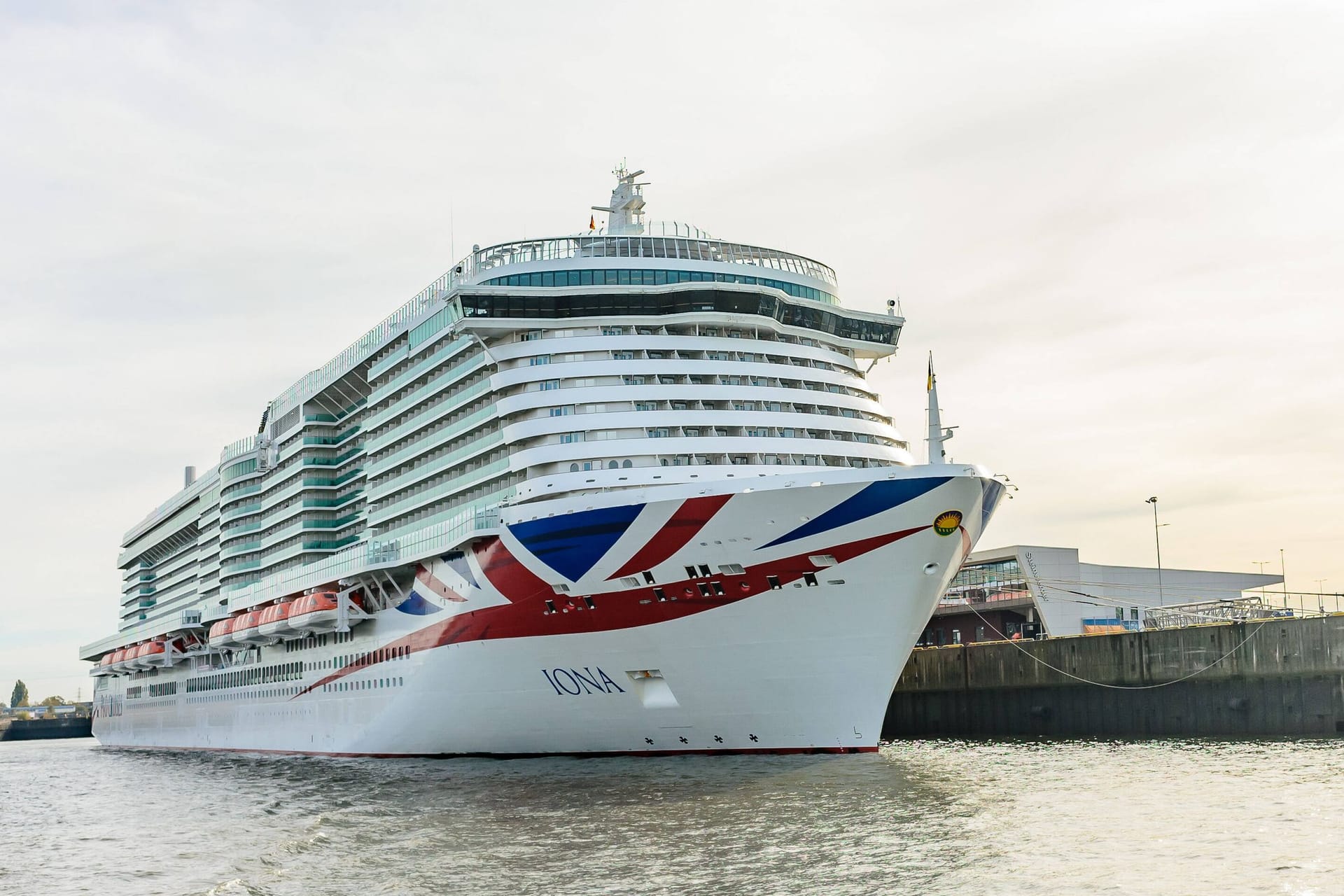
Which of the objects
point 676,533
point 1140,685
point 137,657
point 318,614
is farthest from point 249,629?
point 1140,685

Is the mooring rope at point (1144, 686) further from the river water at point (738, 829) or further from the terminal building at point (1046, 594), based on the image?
the terminal building at point (1046, 594)

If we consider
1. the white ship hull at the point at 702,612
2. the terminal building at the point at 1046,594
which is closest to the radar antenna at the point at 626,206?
the white ship hull at the point at 702,612

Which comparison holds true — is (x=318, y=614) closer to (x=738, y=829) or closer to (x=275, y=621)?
(x=275, y=621)

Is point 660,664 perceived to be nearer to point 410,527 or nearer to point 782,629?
point 782,629

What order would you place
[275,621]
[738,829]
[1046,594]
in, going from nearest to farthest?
[738,829] → [275,621] → [1046,594]

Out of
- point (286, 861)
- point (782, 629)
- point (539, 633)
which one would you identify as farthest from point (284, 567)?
point (286, 861)

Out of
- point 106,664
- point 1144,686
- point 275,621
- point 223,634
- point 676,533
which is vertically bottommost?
point 1144,686

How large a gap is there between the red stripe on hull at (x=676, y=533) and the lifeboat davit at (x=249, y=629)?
77.9 ft

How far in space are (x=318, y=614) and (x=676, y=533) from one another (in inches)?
688

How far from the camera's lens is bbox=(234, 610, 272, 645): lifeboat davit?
50812mm

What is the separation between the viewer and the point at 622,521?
30.8m

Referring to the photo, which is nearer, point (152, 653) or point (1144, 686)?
point (1144, 686)

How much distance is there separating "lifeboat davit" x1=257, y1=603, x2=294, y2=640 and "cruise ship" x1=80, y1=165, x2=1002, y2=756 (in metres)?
0.24

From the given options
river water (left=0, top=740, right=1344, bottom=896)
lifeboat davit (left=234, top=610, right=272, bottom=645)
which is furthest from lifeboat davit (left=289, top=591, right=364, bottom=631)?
river water (left=0, top=740, right=1344, bottom=896)
